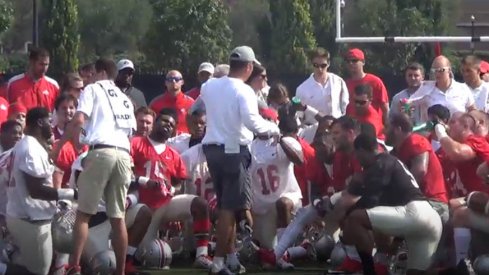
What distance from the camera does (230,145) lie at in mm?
10227

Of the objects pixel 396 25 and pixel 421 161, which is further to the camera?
pixel 396 25

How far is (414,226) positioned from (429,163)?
719mm

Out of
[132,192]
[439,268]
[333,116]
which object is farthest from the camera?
[333,116]

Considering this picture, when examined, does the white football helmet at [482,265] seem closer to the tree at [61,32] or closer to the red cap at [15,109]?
the red cap at [15,109]

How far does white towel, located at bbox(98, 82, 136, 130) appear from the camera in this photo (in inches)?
390

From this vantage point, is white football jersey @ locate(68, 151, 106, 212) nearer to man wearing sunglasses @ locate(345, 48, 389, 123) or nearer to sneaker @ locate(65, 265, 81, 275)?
sneaker @ locate(65, 265, 81, 275)

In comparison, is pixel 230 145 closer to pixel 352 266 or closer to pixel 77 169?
pixel 77 169

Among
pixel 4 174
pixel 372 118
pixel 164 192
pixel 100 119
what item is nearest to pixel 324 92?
pixel 372 118

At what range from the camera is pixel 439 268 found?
10.1m

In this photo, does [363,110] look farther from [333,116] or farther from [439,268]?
[439,268]

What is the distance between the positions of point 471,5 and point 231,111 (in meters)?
25.1

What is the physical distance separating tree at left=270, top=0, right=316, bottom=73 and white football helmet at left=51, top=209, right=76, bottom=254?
24.1 metres

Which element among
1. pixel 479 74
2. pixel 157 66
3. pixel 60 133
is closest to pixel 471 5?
pixel 157 66

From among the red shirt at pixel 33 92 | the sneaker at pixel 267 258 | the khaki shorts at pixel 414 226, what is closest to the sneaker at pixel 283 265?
the sneaker at pixel 267 258
